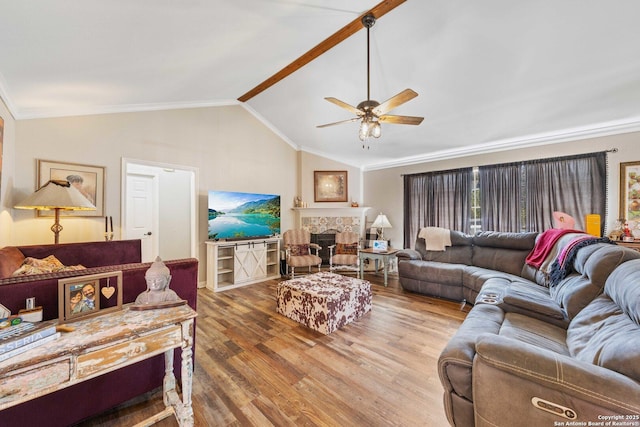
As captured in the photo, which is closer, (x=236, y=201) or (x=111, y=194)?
(x=111, y=194)

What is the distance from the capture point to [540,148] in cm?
388

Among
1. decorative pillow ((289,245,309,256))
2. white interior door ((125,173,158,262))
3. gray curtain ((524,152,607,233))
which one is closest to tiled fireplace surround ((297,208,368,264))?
decorative pillow ((289,245,309,256))

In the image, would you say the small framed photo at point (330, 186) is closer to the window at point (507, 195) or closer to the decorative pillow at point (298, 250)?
the decorative pillow at point (298, 250)

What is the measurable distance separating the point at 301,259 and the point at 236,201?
1571 mm

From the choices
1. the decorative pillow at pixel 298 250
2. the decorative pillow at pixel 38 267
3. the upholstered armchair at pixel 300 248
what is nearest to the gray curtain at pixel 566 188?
the upholstered armchair at pixel 300 248

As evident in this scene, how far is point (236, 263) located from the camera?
13.8ft

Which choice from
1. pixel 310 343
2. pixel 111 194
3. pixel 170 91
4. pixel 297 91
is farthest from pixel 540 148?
pixel 111 194

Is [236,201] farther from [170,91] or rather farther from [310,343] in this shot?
[310,343]

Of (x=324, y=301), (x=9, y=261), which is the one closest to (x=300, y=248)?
(x=324, y=301)

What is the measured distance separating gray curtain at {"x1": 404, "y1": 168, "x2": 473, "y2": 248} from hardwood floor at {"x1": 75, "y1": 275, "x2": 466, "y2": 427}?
215 cm

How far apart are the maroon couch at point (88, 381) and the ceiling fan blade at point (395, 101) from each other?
2088 millimetres

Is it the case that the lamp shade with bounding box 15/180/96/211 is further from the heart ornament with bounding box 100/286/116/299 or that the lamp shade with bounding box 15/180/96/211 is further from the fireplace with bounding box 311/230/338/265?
the fireplace with bounding box 311/230/338/265

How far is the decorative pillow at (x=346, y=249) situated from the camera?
5004 millimetres

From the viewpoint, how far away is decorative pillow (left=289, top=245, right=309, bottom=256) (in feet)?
15.7
